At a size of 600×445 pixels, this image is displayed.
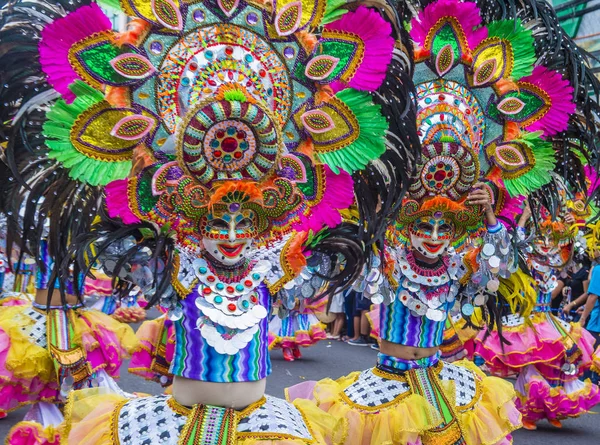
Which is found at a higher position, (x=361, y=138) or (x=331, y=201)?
(x=361, y=138)

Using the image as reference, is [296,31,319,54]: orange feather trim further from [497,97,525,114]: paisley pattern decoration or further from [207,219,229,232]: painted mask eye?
[497,97,525,114]: paisley pattern decoration

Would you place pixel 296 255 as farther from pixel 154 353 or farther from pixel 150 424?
pixel 154 353

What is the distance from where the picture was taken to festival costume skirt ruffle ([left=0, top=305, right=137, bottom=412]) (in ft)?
15.6

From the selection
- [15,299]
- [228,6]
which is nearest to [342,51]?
[228,6]

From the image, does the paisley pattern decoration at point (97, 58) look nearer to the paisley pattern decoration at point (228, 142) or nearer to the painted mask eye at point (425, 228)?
the paisley pattern decoration at point (228, 142)

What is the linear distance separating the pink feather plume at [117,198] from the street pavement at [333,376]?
3.36 m

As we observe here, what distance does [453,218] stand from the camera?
13.4ft

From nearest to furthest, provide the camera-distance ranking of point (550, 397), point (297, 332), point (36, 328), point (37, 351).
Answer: point (37, 351)
point (36, 328)
point (550, 397)
point (297, 332)

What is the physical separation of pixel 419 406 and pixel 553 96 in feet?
5.98

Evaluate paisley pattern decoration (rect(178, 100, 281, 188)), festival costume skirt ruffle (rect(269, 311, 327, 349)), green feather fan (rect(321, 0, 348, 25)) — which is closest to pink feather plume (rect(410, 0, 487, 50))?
green feather fan (rect(321, 0, 348, 25))

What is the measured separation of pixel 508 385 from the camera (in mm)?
4273

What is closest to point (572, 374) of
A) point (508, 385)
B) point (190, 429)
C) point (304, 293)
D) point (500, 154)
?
point (508, 385)

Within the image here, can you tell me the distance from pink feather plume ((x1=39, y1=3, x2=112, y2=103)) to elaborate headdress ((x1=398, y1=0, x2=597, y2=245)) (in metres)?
1.83

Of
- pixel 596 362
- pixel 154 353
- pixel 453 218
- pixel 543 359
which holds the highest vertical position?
pixel 453 218
